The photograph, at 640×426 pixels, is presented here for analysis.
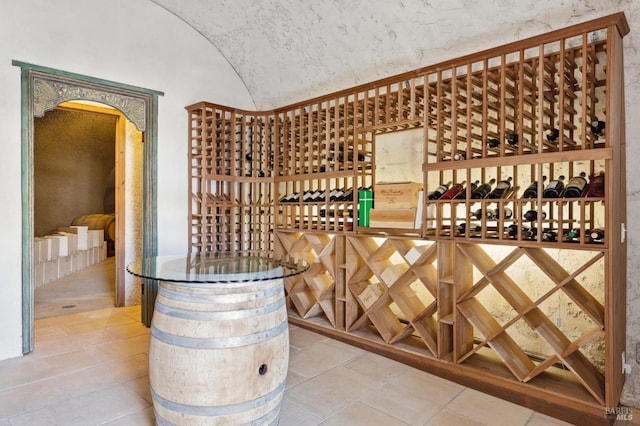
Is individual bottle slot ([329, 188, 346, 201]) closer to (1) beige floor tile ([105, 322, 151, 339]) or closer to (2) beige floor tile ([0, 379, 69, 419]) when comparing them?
(1) beige floor tile ([105, 322, 151, 339])

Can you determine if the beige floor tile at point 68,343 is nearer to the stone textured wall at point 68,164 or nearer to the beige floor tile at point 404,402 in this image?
the beige floor tile at point 404,402

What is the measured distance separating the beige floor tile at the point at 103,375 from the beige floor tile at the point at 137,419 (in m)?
0.51

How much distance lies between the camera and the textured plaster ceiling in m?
2.78

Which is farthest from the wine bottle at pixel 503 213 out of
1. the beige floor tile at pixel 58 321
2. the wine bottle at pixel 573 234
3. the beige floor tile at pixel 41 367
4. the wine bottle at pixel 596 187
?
the beige floor tile at pixel 58 321

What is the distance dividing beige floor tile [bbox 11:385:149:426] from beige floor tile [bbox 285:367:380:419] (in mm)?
957

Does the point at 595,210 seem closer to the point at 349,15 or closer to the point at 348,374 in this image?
the point at 348,374

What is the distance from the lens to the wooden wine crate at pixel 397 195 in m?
3.08

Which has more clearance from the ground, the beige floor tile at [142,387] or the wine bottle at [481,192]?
the wine bottle at [481,192]

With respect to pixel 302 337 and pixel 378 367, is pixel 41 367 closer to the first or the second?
pixel 302 337

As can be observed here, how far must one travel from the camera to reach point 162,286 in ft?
6.36

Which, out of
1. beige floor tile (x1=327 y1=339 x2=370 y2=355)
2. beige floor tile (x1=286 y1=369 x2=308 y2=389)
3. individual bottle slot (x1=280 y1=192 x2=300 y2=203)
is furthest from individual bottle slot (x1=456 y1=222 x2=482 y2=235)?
individual bottle slot (x1=280 y1=192 x2=300 y2=203)

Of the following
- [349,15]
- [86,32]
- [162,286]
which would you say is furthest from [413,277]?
[86,32]

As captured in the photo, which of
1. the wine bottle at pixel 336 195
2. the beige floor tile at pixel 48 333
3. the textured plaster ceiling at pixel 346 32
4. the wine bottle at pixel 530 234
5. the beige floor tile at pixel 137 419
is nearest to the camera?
the beige floor tile at pixel 137 419

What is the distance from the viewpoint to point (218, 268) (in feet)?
6.78
